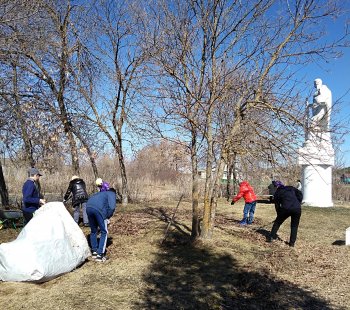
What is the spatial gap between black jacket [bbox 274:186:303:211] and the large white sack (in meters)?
4.39

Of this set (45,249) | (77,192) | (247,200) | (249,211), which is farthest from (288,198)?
(45,249)

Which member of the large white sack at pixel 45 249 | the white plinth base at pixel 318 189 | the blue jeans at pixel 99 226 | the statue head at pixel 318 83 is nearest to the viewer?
the large white sack at pixel 45 249

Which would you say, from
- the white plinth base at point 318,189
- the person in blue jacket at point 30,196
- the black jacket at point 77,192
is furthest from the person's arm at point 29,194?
the white plinth base at point 318,189

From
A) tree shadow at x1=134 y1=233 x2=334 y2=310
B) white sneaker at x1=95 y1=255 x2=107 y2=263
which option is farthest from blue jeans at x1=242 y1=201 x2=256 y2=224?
white sneaker at x1=95 y1=255 x2=107 y2=263

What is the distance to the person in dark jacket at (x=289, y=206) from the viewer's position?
8531 mm

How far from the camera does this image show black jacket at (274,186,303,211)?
8.58 metres

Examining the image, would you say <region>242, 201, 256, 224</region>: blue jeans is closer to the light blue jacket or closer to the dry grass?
the dry grass

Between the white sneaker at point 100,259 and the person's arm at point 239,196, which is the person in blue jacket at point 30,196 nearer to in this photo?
the white sneaker at point 100,259

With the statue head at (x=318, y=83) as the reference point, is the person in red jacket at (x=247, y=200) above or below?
below

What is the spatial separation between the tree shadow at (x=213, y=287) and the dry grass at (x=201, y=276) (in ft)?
0.04

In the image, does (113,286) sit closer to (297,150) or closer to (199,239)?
(199,239)

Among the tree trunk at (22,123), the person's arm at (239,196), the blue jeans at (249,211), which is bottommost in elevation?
the blue jeans at (249,211)

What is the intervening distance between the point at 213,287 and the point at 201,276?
1.88ft

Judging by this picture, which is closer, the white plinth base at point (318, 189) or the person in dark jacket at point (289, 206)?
the person in dark jacket at point (289, 206)
